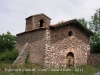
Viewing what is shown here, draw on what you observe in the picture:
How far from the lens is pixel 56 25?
16.6 metres

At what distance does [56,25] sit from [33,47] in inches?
115

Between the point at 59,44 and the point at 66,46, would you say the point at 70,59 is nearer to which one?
the point at 66,46

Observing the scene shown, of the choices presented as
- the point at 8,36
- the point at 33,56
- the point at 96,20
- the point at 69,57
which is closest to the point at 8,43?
the point at 8,36

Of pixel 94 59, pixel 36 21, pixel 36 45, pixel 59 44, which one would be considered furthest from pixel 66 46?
pixel 36 21

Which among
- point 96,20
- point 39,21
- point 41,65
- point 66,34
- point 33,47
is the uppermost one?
point 96,20

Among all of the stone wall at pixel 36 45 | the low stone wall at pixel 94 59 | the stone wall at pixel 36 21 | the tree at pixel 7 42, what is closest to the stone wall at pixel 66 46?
the low stone wall at pixel 94 59

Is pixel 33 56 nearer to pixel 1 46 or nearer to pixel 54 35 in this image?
pixel 54 35

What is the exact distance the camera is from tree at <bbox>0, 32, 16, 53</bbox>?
83.3ft

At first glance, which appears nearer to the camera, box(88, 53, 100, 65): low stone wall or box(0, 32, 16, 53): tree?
box(88, 53, 100, 65): low stone wall

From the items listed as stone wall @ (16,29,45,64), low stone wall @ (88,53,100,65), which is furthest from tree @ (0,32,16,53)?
low stone wall @ (88,53,100,65)

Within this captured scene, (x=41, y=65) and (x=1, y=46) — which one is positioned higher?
(x=1, y=46)

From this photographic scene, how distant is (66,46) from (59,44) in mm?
716

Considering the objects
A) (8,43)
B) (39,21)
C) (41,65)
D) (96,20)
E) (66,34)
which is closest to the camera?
(41,65)

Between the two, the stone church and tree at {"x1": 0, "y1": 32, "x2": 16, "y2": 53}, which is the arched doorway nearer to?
the stone church
